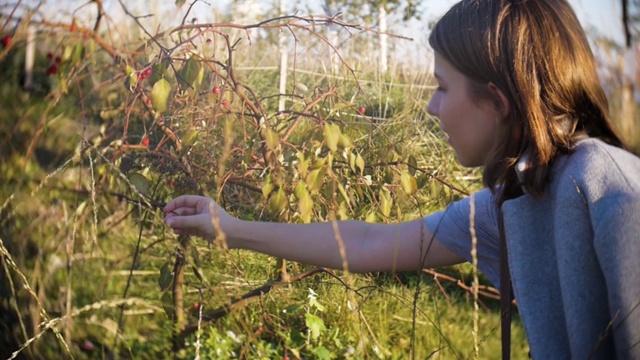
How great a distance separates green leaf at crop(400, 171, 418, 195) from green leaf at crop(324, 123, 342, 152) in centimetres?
23

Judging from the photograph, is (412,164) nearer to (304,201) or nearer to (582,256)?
(304,201)

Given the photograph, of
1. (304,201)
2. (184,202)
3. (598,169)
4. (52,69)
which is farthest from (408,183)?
(52,69)

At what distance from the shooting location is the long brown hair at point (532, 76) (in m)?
1.62

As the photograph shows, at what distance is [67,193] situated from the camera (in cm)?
251

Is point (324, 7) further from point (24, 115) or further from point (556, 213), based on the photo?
point (556, 213)

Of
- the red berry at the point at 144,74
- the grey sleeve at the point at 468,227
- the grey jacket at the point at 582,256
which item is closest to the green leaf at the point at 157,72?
the red berry at the point at 144,74

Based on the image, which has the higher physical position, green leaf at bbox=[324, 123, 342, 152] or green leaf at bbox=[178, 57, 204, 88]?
green leaf at bbox=[178, 57, 204, 88]

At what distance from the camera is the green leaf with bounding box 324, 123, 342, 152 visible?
2.19 m

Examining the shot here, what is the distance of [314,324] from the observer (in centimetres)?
220

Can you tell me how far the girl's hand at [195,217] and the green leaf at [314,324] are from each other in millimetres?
510

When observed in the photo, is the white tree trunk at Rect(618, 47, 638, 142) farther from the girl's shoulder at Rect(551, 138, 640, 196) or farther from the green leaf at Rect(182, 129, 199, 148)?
the green leaf at Rect(182, 129, 199, 148)

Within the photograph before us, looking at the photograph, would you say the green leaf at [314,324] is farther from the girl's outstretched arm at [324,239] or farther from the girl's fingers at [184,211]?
the girl's fingers at [184,211]

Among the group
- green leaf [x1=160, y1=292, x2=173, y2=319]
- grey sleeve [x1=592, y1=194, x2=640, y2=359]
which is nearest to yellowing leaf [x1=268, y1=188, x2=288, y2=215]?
green leaf [x1=160, y1=292, x2=173, y2=319]

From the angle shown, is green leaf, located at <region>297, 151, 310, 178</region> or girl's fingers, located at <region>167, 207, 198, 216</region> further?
green leaf, located at <region>297, 151, 310, 178</region>
